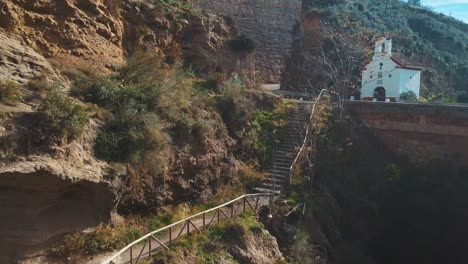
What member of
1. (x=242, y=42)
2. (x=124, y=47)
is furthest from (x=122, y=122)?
(x=242, y=42)

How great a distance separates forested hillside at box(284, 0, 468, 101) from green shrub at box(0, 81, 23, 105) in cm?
1894

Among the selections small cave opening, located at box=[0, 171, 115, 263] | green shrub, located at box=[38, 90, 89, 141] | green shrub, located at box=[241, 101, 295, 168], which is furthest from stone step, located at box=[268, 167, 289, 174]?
green shrub, located at box=[38, 90, 89, 141]

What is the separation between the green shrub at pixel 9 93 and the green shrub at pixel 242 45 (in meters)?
13.6

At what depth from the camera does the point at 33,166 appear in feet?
29.1

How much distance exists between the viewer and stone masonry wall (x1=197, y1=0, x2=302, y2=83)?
25.3 meters

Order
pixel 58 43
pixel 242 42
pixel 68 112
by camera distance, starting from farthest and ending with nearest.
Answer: pixel 242 42 < pixel 58 43 < pixel 68 112

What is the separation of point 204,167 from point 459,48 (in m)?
44.9

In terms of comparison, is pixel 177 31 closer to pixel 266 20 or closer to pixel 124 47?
pixel 124 47

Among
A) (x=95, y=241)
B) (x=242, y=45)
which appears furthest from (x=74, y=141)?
(x=242, y=45)

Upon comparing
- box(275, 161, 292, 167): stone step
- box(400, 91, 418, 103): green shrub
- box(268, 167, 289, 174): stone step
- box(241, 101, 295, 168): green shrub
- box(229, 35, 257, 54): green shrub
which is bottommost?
box(268, 167, 289, 174): stone step

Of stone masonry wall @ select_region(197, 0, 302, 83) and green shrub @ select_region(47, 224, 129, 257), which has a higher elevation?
stone masonry wall @ select_region(197, 0, 302, 83)

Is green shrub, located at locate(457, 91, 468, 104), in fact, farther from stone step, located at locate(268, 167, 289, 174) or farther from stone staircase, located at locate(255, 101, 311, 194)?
stone step, located at locate(268, 167, 289, 174)

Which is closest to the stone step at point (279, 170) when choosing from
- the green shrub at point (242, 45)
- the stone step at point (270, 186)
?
the stone step at point (270, 186)

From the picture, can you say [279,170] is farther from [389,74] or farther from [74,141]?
[389,74]
